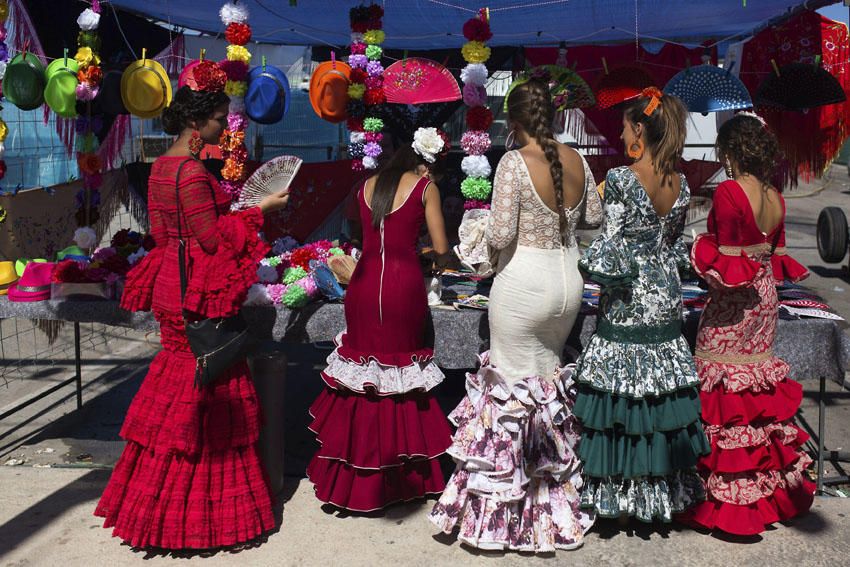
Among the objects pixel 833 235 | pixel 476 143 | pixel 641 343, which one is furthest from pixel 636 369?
pixel 833 235

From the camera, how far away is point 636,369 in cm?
347

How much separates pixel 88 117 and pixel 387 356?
259 centimetres

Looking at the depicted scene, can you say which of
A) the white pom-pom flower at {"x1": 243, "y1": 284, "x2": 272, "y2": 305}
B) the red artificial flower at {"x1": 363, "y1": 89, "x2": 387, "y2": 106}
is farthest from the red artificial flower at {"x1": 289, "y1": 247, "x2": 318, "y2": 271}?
the red artificial flower at {"x1": 363, "y1": 89, "x2": 387, "y2": 106}

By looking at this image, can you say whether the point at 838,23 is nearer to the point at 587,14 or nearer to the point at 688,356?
the point at 587,14

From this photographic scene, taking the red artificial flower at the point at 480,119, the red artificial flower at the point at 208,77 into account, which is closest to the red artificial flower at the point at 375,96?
the red artificial flower at the point at 480,119

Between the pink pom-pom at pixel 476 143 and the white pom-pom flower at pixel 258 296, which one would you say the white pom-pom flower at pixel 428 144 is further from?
the white pom-pom flower at pixel 258 296

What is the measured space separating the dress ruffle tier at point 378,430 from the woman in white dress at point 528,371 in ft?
0.78

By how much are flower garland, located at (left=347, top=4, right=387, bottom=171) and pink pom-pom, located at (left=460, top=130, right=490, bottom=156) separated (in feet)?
2.09

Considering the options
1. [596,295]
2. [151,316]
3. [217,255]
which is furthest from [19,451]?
[596,295]

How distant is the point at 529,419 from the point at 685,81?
3993mm

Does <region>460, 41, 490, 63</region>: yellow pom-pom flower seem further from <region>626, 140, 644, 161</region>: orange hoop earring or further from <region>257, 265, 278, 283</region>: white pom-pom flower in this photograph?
<region>257, 265, 278, 283</region>: white pom-pom flower

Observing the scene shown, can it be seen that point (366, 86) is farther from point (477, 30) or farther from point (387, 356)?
point (387, 356)

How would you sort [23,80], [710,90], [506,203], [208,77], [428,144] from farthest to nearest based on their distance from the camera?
[710,90], [23,80], [208,77], [428,144], [506,203]

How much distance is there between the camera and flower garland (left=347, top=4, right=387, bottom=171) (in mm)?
4891
